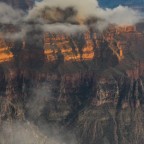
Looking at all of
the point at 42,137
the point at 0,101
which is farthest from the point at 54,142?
the point at 0,101

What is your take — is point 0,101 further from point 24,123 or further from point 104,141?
point 104,141

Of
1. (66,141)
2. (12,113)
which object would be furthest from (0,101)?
(66,141)

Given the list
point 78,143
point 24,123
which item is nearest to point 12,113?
point 24,123

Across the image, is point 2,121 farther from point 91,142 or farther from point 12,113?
point 91,142

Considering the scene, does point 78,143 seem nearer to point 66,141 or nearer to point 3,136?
point 66,141

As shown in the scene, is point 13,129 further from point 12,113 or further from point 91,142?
point 91,142
